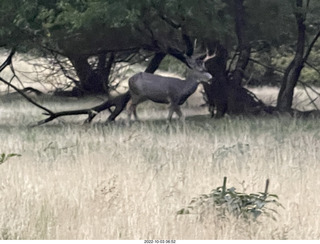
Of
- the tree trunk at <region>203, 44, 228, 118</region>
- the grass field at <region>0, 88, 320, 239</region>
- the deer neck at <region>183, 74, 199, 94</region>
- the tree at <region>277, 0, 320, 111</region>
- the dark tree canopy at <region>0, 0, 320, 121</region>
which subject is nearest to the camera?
the grass field at <region>0, 88, 320, 239</region>

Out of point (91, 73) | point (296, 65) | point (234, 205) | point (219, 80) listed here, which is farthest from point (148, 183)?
point (91, 73)

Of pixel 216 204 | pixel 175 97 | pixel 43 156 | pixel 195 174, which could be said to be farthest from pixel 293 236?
pixel 175 97

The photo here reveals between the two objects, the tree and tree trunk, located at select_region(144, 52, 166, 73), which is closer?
the tree

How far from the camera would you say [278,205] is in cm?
793

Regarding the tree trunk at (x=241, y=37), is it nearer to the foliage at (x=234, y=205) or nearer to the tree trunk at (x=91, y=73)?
the tree trunk at (x=91, y=73)

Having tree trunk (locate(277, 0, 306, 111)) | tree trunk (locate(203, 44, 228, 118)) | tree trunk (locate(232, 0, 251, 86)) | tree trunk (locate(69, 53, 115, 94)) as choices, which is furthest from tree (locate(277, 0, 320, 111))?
tree trunk (locate(69, 53, 115, 94))

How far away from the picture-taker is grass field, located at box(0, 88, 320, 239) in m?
7.42

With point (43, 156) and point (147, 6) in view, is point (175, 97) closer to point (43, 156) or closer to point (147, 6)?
point (147, 6)

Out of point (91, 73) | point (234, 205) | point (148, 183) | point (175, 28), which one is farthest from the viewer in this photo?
point (91, 73)

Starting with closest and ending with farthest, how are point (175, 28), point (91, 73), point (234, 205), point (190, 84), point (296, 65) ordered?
point (234, 205) < point (190, 84) < point (175, 28) < point (296, 65) < point (91, 73)

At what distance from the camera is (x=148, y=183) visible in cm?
937

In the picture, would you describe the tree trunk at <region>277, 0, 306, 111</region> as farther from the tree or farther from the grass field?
the grass field

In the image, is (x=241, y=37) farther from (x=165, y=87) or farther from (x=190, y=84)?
(x=165, y=87)
